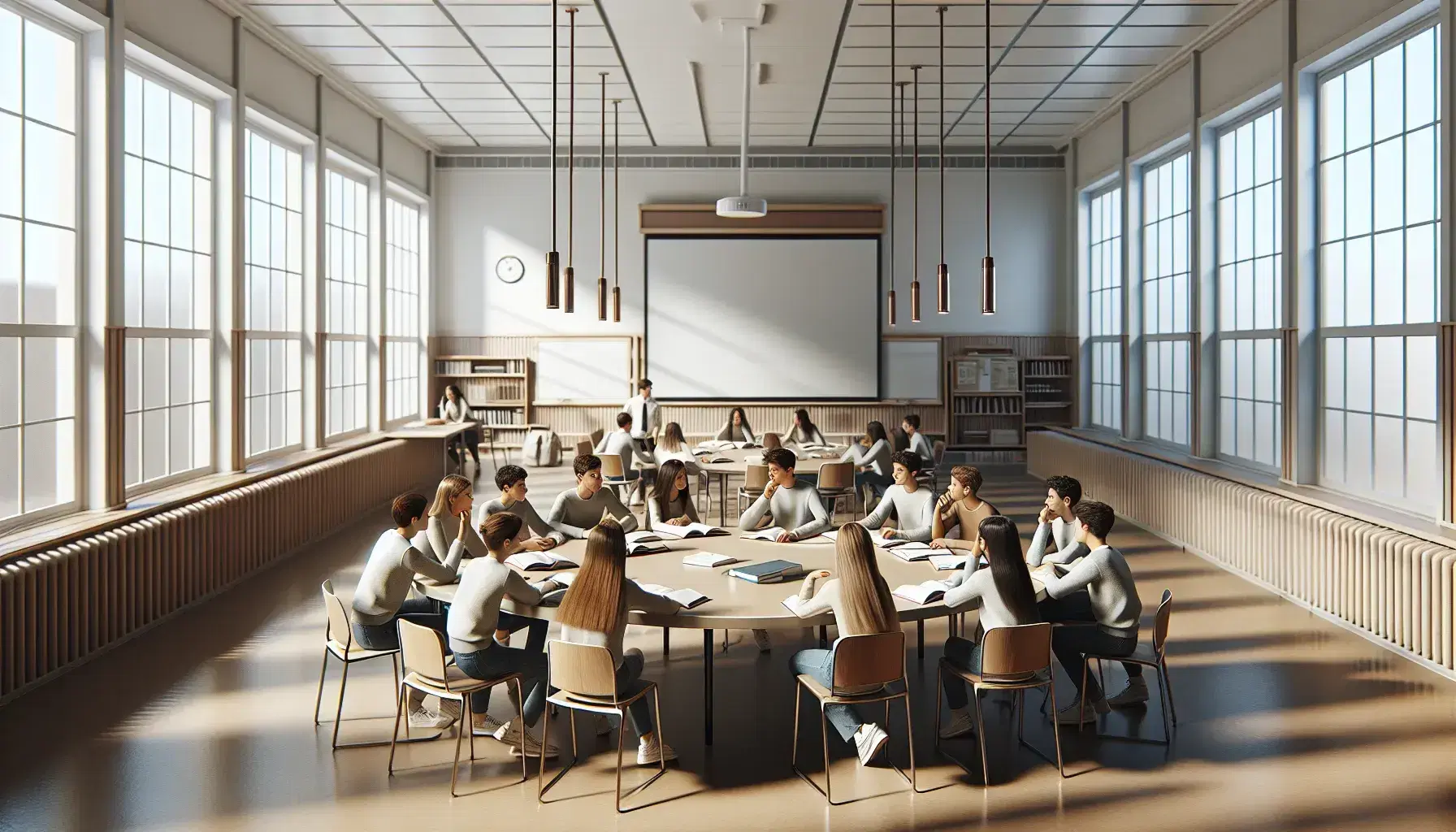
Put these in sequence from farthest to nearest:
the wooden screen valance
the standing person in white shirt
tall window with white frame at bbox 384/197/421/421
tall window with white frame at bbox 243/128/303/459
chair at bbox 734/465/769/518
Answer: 1. the wooden screen valance
2. tall window with white frame at bbox 384/197/421/421
3. the standing person in white shirt
4. tall window with white frame at bbox 243/128/303/459
5. chair at bbox 734/465/769/518

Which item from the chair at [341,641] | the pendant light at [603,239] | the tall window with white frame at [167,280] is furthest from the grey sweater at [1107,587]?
the tall window with white frame at [167,280]

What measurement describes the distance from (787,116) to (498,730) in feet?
32.2

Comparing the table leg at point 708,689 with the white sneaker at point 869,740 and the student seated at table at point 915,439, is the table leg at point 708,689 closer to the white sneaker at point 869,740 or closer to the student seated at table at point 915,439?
the white sneaker at point 869,740

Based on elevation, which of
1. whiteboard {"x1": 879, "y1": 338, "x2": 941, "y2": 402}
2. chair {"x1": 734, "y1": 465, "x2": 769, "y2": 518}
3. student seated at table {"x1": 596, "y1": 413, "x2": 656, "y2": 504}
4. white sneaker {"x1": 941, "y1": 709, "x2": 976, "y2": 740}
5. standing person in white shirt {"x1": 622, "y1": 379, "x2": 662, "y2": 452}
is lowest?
white sneaker {"x1": 941, "y1": 709, "x2": 976, "y2": 740}

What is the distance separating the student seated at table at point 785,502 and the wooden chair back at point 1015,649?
2216 millimetres

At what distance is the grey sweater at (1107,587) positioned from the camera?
4469 mm

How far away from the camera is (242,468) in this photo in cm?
848

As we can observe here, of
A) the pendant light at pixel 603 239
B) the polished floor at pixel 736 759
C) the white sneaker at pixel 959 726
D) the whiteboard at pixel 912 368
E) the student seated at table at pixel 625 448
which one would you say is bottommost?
the polished floor at pixel 736 759

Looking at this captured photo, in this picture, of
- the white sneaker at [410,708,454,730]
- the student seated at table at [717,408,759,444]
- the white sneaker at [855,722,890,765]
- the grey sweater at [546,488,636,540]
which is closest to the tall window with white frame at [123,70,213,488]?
the grey sweater at [546,488,636,540]

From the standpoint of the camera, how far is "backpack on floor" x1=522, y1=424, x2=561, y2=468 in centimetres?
1381

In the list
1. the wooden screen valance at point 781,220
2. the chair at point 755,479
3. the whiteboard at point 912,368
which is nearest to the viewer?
the chair at point 755,479

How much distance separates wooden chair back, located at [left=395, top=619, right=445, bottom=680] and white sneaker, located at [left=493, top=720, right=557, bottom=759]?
49 centimetres

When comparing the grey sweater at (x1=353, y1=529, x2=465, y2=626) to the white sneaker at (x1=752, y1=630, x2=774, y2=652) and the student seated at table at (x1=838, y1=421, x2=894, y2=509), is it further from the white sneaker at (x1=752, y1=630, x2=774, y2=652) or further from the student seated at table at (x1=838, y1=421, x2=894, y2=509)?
the student seated at table at (x1=838, y1=421, x2=894, y2=509)

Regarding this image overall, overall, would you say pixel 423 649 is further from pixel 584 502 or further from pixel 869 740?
pixel 584 502
